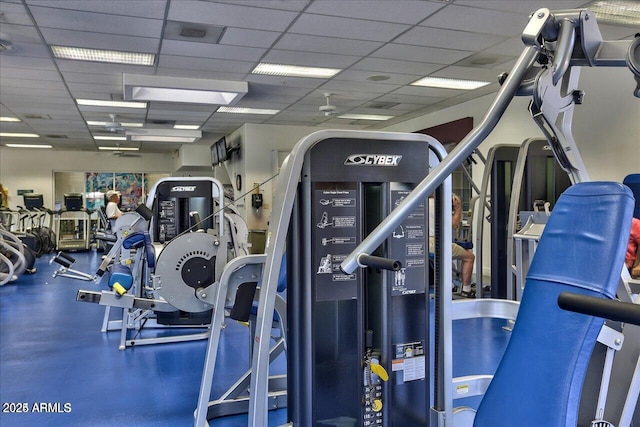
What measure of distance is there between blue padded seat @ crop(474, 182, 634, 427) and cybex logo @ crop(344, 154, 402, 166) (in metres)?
1.00

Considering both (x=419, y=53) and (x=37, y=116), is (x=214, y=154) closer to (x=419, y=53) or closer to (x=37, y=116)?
(x=37, y=116)

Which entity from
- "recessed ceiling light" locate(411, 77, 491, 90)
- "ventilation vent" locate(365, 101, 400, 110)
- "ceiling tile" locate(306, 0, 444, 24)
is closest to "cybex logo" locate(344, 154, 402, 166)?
"ceiling tile" locate(306, 0, 444, 24)

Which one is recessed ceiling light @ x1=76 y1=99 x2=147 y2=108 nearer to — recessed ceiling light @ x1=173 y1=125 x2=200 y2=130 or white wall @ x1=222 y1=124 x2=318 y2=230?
recessed ceiling light @ x1=173 y1=125 x2=200 y2=130

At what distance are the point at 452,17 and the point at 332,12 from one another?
3.66 ft

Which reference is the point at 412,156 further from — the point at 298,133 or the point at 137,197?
the point at 137,197

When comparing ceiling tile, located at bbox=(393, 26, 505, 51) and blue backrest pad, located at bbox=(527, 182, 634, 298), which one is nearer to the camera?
blue backrest pad, located at bbox=(527, 182, 634, 298)

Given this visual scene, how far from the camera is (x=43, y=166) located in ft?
51.4

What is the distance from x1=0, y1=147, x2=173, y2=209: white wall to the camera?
50.4 feet

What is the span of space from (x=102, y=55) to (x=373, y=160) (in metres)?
4.79

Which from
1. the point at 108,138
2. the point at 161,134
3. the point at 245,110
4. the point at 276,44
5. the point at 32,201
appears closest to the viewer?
the point at 276,44

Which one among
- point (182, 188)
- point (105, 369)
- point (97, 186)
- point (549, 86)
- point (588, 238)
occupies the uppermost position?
point (97, 186)

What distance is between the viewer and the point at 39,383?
3.57m

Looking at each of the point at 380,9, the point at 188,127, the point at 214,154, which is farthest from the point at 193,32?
the point at 214,154

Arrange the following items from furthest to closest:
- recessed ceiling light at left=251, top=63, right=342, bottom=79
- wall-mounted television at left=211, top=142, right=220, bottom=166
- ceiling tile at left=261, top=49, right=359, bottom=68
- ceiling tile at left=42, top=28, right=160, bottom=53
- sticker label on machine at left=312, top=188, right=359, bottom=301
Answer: wall-mounted television at left=211, top=142, right=220, bottom=166 → recessed ceiling light at left=251, top=63, right=342, bottom=79 → ceiling tile at left=261, top=49, right=359, bottom=68 → ceiling tile at left=42, top=28, right=160, bottom=53 → sticker label on machine at left=312, top=188, right=359, bottom=301
